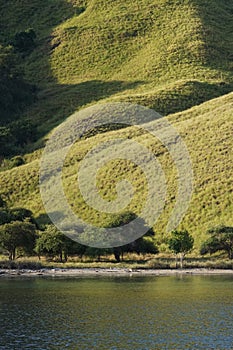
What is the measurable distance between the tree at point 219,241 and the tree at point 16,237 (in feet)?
48.6

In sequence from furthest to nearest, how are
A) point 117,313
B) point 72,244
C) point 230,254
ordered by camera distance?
point 72,244 < point 230,254 < point 117,313

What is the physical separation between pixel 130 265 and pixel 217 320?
23460 millimetres

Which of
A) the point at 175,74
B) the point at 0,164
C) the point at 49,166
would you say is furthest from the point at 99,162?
the point at 175,74

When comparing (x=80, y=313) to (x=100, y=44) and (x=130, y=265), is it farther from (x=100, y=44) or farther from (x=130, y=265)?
(x=100, y=44)

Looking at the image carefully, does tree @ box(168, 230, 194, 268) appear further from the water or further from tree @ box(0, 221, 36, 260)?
tree @ box(0, 221, 36, 260)

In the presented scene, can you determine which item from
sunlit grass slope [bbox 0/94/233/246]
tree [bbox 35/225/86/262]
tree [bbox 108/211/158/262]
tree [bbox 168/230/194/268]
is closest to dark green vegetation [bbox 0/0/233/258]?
sunlit grass slope [bbox 0/94/233/246]

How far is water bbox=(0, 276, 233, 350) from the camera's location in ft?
93.9

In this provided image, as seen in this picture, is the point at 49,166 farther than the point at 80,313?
Yes

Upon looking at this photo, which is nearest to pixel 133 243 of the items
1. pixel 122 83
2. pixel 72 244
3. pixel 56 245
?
pixel 72 244

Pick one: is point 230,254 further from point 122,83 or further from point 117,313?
point 122,83

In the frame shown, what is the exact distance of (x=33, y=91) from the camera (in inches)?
4638

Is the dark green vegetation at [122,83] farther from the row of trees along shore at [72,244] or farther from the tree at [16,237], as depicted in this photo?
the tree at [16,237]

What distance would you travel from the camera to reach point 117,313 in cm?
3516

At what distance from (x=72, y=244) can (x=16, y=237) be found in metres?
5.03
